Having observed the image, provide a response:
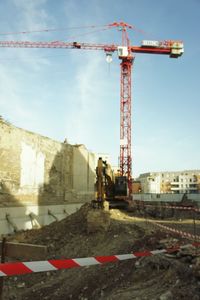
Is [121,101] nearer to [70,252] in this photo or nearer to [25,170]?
[25,170]

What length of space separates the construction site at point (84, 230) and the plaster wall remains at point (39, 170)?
0.19 feet

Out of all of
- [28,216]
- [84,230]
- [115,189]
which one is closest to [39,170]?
[28,216]

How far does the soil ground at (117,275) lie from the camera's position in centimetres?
554

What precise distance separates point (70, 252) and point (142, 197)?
3241cm

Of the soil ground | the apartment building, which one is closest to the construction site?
the soil ground

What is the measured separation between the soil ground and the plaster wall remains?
23.3 ft

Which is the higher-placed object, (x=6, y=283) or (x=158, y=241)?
(x=158, y=241)

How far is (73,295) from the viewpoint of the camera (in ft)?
22.9

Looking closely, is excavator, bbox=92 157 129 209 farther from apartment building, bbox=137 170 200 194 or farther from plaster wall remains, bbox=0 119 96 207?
apartment building, bbox=137 170 200 194

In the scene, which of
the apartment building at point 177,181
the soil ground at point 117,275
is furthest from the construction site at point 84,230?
the apartment building at point 177,181

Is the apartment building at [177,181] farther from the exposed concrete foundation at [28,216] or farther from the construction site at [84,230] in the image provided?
the exposed concrete foundation at [28,216]

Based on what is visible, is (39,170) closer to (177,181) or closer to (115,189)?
(115,189)

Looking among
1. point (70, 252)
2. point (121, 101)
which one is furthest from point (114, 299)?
point (121, 101)

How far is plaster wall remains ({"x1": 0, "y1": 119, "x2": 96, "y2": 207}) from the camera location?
1823cm
